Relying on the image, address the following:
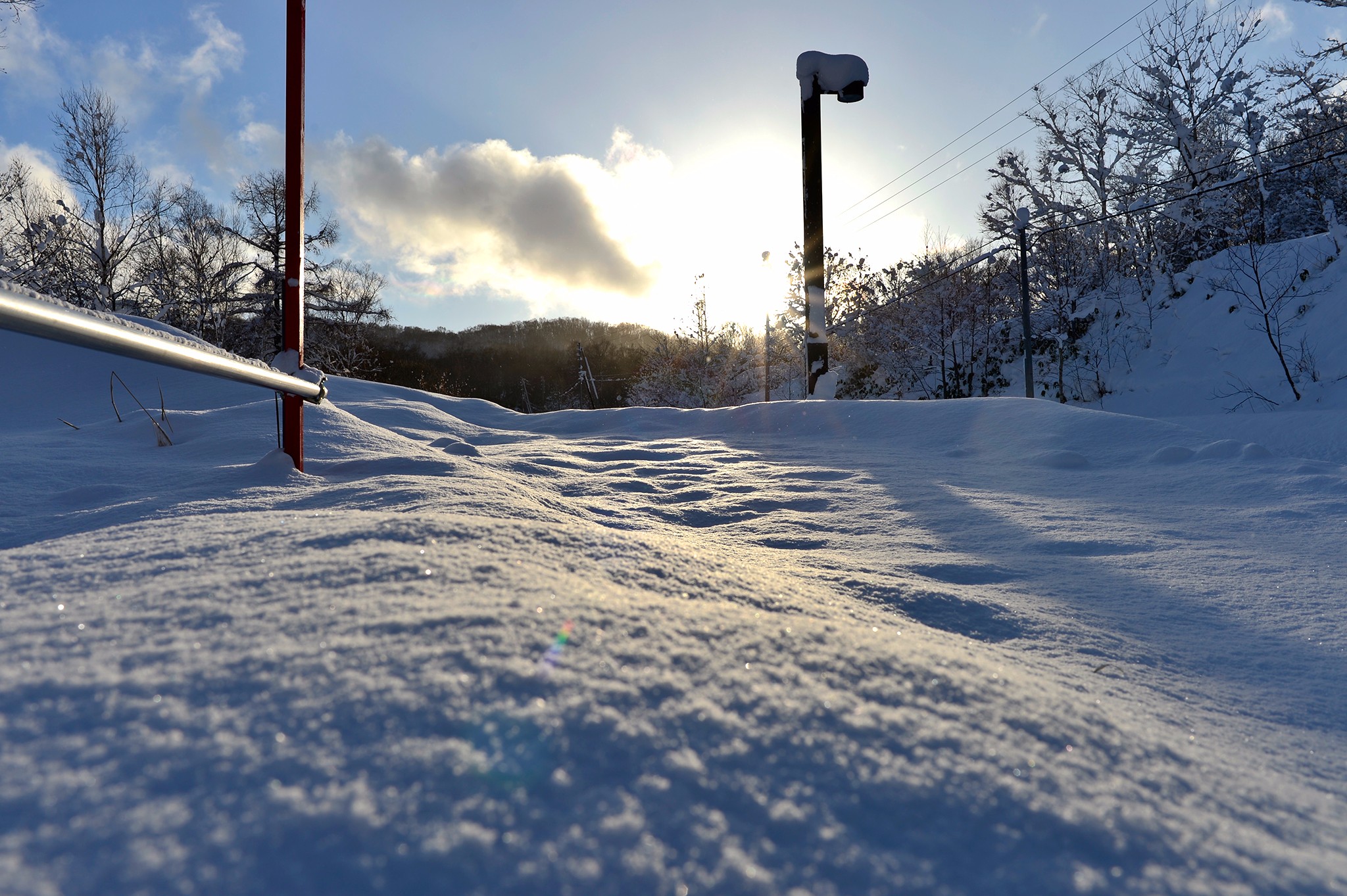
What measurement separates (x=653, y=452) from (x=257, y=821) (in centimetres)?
293

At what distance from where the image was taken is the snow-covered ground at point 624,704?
475 mm

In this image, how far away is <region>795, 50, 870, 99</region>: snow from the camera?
724cm

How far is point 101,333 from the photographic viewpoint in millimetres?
868

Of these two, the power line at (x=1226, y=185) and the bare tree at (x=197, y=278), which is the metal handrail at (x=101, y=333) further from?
the bare tree at (x=197, y=278)

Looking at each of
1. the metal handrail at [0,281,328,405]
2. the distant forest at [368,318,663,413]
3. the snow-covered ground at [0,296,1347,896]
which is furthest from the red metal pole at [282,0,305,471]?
the distant forest at [368,318,663,413]

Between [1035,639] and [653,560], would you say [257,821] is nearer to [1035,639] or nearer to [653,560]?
[653,560]

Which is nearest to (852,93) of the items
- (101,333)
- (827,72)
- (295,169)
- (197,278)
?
(827,72)

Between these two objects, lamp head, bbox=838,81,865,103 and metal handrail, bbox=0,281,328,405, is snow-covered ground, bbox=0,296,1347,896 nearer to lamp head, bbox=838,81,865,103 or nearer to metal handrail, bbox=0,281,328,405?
metal handrail, bbox=0,281,328,405

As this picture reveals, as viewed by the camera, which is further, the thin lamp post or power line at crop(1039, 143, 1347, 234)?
power line at crop(1039, 143, 1347, 234)

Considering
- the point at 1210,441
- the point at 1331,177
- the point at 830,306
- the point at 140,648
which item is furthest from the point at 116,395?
the point at 1331,177

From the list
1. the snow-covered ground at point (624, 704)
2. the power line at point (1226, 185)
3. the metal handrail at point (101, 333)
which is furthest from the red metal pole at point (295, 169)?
the power line at point (1226, 185)

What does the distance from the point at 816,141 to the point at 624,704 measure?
776 cm

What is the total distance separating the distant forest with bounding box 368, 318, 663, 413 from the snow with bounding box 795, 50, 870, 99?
12.7m

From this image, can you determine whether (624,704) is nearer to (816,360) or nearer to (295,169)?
A: (295,169)
